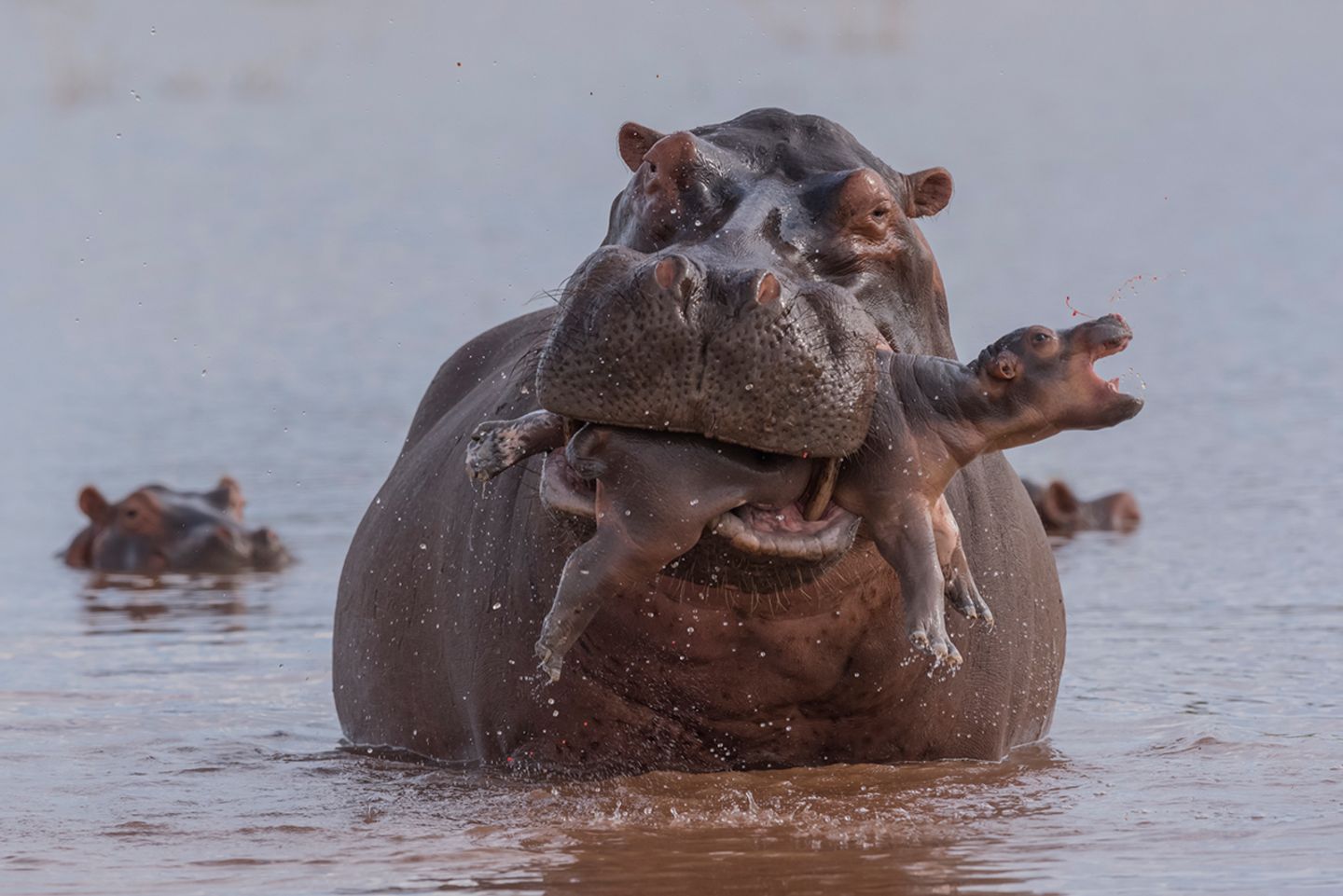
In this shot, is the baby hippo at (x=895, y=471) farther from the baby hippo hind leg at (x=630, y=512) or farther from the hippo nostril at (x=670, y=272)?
the hippo nostril at (x=670, y=272)

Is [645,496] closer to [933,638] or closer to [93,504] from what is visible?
[933,638]

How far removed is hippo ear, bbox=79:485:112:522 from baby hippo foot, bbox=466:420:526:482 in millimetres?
6630

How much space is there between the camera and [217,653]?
8500 mm

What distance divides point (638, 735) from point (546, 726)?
0.23m

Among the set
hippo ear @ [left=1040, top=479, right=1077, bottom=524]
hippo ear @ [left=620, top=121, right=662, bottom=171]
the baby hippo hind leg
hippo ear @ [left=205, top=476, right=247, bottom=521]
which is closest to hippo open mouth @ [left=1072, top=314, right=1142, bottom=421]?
the baby hippo hind leg

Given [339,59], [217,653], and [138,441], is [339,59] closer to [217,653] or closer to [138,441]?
[138,441]

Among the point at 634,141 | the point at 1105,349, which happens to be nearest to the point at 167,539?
the point at 634,141

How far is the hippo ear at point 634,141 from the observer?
593 centimetres

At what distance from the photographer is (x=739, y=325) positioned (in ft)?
14.5

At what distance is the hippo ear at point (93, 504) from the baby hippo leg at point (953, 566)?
7.11 metres

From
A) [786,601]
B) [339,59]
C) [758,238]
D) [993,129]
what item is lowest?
[786,601]

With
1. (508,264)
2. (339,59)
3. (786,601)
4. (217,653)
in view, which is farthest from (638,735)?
(339,59)

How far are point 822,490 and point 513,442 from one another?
618mm

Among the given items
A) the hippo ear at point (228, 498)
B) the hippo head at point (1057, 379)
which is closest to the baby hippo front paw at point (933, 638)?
the hippo head at point (1057, 379)
